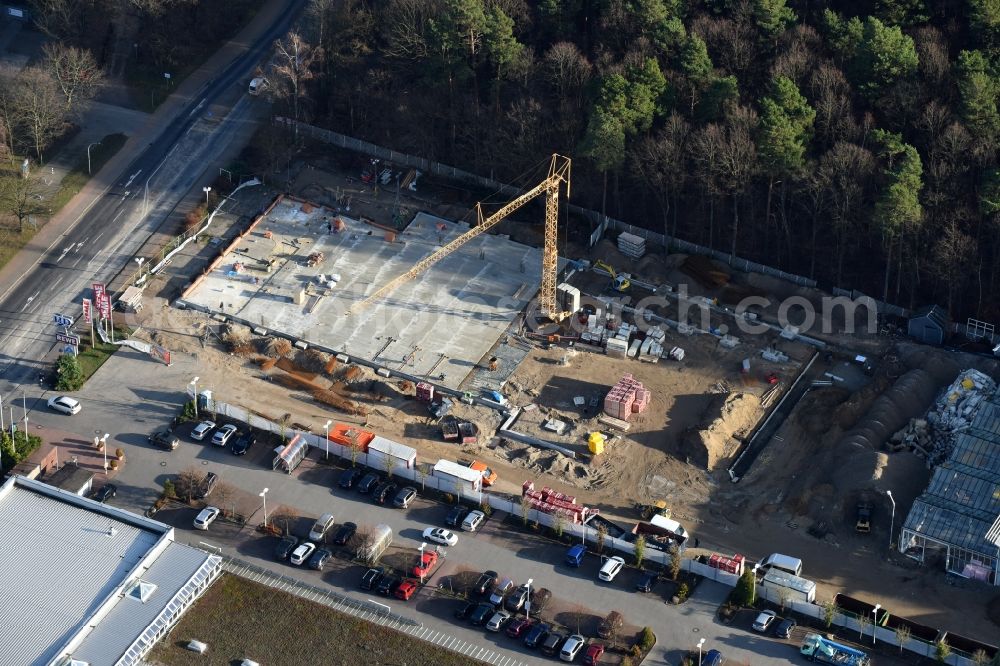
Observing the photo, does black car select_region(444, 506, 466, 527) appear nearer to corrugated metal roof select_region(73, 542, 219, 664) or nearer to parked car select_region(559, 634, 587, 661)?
parked car select_region(559, 634, 587, 661)

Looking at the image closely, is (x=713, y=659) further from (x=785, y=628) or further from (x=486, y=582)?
(x=486, y=582)

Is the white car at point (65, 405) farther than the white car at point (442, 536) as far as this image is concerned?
Yes

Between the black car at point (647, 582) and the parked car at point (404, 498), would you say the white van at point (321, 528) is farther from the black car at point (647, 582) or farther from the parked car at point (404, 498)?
the black car at point (647, 582)

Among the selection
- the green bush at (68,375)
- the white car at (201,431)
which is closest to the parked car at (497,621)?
the white car at (201,431)

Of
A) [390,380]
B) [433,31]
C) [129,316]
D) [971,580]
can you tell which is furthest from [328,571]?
[433,31]

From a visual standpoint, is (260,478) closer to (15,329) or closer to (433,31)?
(15,329)

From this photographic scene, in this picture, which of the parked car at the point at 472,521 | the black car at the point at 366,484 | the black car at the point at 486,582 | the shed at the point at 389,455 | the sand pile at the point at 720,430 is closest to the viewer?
the black car at the point at 486,582

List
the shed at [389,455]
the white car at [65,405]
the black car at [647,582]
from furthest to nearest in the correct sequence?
1. the white car at [65,405]
2. the shed at [389,455]
3. the black car at [647,582]
